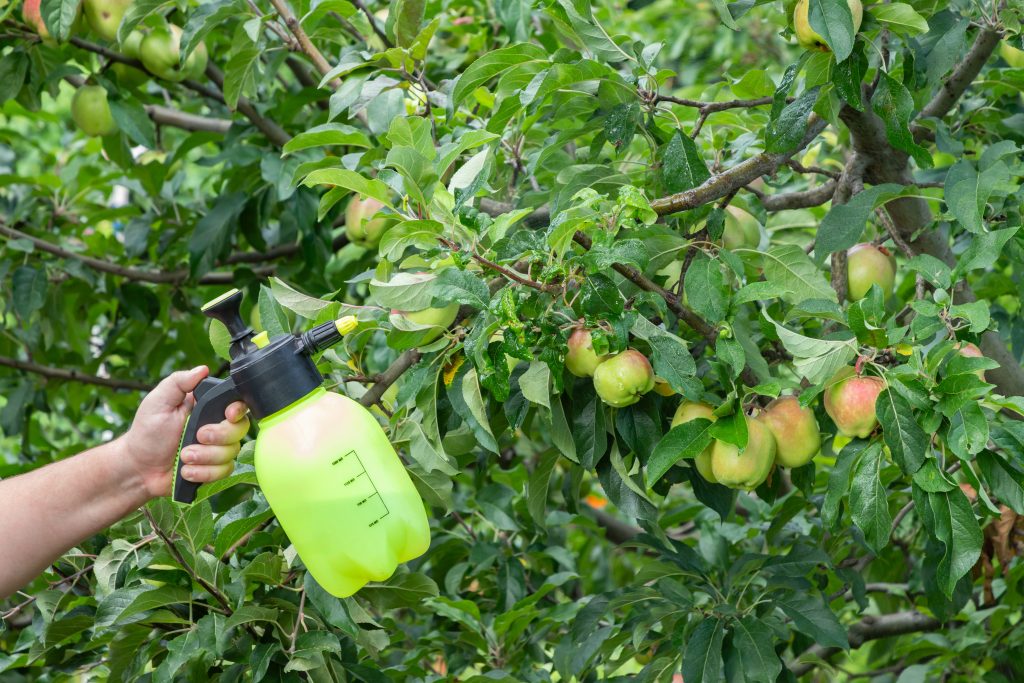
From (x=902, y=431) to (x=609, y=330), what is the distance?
0.97 ft

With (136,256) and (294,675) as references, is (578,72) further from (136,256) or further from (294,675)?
(136,256)

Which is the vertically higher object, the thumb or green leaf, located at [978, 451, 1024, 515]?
the thumb

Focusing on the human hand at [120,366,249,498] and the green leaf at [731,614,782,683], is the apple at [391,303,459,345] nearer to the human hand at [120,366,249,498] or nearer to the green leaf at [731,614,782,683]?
the human hand at [120,366,249,498]

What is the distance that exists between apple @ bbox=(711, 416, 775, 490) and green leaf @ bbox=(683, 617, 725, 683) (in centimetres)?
33

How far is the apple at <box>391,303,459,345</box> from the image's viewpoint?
3.87 feet

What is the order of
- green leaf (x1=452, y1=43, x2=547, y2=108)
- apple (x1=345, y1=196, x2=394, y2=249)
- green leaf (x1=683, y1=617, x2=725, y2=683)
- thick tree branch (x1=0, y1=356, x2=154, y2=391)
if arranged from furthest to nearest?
thick tree branch (x1=0, y1=356, x2=154, y2=391)
apple (x1=345, y1=196, x2=394, y2=249)
green leaf (x1=683, y1=617, x2=725, y2=683)
green leaf (x1=452, y1=43, x2=547, y2=108)

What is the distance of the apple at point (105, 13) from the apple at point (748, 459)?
48.7 inches

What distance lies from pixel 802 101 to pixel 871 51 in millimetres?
130

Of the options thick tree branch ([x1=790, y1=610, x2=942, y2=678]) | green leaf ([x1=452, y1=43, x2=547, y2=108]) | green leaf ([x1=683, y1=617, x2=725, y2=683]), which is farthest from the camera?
thick tree branch ([x1=790, y1=610, x2=942, y2=678])

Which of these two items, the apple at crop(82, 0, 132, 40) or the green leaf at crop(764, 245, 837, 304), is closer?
the green leaf at crop(764, 245, 837, 304)

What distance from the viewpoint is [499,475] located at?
180 centimetres

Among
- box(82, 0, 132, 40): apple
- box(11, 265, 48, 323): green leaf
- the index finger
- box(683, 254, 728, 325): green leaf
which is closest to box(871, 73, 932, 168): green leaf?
box(683, 254, 728, 325): green leaf

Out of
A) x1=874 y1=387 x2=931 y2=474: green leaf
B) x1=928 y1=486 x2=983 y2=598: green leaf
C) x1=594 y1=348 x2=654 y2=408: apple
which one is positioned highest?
Result: x1=594 y1=348 x2=654 y2=408: apple

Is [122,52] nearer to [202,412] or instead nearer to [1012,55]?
[202,412]
